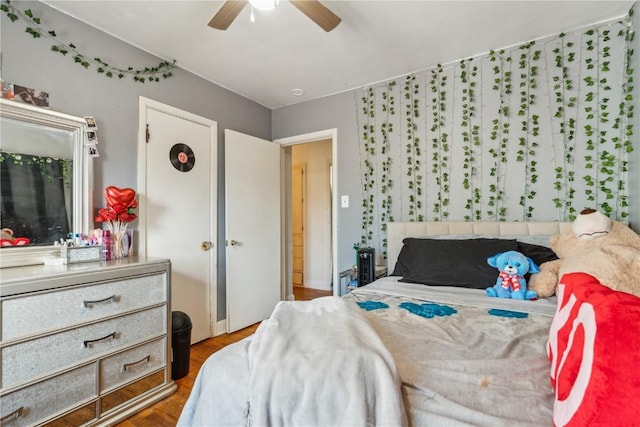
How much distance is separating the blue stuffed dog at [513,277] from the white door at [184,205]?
2.36 m

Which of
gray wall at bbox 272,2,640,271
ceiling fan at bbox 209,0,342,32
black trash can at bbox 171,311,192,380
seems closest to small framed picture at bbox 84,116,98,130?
ceiling fan at bbox 209,0,342,32

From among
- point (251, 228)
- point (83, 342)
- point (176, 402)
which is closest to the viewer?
point (83, 342)

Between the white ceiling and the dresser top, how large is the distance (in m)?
1.63

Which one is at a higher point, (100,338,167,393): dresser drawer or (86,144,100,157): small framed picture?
(86,144,100,157): small framed picture

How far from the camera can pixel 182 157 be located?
258 cm

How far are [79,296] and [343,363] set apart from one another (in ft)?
4.93

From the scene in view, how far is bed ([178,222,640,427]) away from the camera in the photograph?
0.70 metres

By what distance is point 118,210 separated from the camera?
2014 millimetres

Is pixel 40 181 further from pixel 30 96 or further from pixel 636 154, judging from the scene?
pixel 636 154

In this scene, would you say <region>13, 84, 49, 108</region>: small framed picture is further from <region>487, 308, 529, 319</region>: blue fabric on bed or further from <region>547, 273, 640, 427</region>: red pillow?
<region>487, 308, 529, 319</region>: blue fabric on bed

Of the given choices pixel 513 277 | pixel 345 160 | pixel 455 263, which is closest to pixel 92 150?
pixel 345 160

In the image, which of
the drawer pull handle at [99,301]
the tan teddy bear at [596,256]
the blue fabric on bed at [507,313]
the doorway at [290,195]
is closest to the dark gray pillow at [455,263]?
the tan teddy bear at [596,256]

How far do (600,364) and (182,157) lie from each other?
2.79 metres

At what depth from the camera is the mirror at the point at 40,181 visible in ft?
5.41
